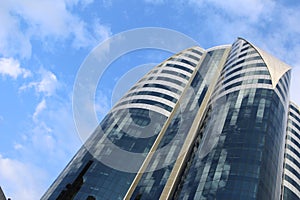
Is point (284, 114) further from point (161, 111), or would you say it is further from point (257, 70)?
point (161, 111)

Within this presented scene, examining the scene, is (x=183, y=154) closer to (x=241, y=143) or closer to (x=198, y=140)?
(x=198, y=140)

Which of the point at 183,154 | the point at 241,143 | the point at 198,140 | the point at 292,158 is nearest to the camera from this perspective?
the point at 241,143

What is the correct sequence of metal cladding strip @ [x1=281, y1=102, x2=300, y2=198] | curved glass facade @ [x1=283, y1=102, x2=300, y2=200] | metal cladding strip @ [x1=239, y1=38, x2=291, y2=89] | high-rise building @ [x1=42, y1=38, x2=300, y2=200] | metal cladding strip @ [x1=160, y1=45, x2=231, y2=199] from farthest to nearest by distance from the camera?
metal cladding strip @ [x1=239, y1=38, x2=291, y2=89] < metal cladding strip @ [x1=281, y1=102, x2=300, y2=198] < curved glass facade @ [x1=283, y1=102, x2=300, y2=200] < metal cladding strip @ [x1=160, y1=45, x2=231, y2=199] < high-rise building @ [x1=42, y1=38, x2=300, y2=200]

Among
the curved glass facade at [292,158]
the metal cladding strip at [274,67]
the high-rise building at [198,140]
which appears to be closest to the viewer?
the high-rise building at [198,140]

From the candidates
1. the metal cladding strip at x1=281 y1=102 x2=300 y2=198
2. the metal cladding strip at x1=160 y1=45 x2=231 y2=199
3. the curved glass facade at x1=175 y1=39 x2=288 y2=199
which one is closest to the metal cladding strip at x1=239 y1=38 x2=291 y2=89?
the curved glass facade at x1=175 y1=39 x2=288 y2=199

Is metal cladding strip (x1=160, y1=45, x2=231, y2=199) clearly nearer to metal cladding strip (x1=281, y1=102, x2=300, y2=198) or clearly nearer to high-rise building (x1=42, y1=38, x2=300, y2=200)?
high-rise building (x1=42, y1=38, x2=300, y2=200)

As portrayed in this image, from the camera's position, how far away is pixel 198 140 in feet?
A: 266

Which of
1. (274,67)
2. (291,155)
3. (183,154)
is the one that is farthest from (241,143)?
(274,67)

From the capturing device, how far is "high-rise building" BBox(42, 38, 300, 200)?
6544 centimetres

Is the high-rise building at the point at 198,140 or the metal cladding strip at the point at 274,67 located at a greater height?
the metal cladding strip at the point at 274,67

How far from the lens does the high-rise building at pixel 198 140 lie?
6544 centimetres

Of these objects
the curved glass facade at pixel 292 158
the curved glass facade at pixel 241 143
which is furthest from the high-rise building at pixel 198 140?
the curved glass facade at pixel 292 158

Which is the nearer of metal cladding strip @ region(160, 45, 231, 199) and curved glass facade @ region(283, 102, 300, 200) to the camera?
metal cladding strip @ region(160, 45, 231, 199)

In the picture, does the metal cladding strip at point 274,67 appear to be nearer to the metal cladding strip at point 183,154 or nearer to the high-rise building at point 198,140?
the high-rise building at point 198,140
